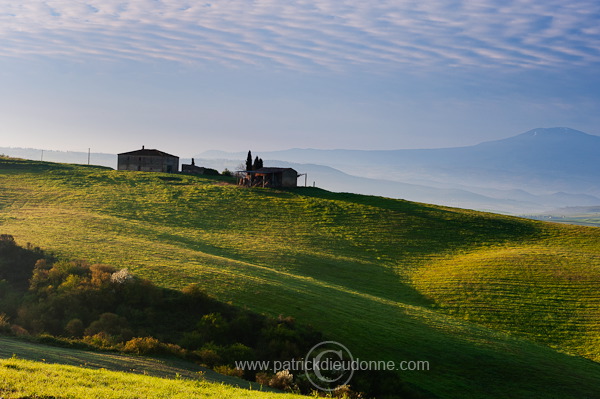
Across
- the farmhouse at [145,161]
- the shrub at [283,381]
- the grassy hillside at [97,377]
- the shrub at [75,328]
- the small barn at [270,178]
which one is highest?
the farmhouse at [145,161]

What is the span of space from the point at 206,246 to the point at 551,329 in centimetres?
3369

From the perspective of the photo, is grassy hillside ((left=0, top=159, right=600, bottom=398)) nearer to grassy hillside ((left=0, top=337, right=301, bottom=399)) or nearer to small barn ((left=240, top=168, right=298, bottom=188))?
small barn ((left=240, top=168, right=298, bottom=188))

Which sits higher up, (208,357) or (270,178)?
(270,178)

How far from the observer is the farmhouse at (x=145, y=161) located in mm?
117688

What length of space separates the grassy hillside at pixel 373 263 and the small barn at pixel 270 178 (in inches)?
215

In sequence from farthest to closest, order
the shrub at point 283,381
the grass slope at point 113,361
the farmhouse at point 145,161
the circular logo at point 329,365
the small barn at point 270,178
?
the farmhouse at point 145,161, the small barn at point 270,178, the circular logo at point 329,365, the shrub at point 283,381, the grass slope at point 113,361

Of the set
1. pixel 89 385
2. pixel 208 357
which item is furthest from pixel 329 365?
pixel 89 385

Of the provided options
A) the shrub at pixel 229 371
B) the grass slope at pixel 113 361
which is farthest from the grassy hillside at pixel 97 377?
the shrub at pixel 229 371

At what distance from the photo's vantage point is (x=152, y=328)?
85.1 feet

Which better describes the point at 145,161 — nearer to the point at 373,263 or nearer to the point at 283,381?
the point at 373,263

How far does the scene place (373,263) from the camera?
5450cm

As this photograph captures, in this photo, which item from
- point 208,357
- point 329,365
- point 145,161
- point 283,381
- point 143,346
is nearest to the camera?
point 283,381

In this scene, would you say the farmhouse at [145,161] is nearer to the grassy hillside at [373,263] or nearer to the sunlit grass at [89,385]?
the grassy hillside at [373,263]

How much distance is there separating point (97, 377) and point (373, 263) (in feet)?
136
